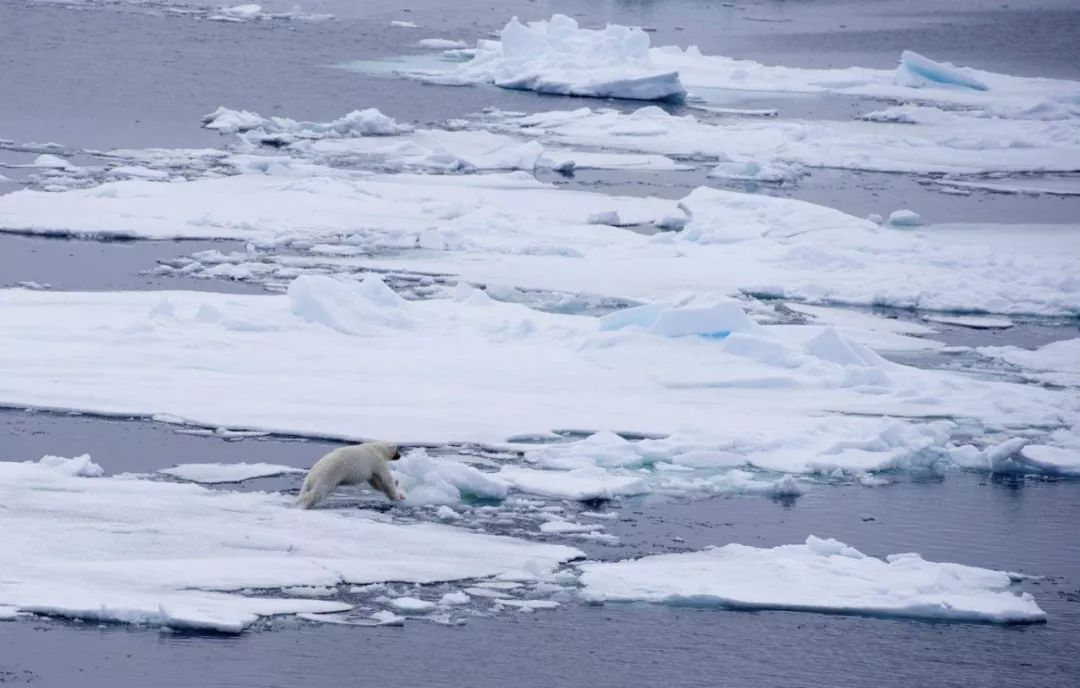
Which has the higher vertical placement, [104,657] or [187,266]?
[187,266]

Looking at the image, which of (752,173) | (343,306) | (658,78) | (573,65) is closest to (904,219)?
(752,173)

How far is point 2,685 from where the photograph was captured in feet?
16.6

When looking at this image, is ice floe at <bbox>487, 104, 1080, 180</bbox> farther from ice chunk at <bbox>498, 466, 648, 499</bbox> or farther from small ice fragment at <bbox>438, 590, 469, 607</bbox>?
small ice fragment at <bbox>438, 590, 469, 607</bbox>

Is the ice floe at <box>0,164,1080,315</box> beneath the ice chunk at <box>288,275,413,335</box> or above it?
above

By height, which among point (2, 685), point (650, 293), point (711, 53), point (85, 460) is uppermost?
point (711, 53)

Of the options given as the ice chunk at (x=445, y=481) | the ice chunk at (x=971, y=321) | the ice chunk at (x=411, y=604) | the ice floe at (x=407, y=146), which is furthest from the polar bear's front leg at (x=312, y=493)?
the ice floe at (x=407, y=146)

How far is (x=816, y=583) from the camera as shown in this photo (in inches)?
246

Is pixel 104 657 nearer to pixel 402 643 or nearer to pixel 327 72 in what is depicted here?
pixel 402 643

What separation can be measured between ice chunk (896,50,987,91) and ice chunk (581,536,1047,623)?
67.5 ft

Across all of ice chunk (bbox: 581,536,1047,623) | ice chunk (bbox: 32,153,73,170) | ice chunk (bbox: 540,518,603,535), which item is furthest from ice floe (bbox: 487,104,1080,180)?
ice chunk (bbox: 581,536,1047,623)

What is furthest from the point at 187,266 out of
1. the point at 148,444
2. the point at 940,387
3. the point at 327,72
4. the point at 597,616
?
the point at 327,72

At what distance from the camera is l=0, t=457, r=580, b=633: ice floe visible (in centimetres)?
559

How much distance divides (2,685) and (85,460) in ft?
6.82

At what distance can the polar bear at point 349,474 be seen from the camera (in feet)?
22.2
